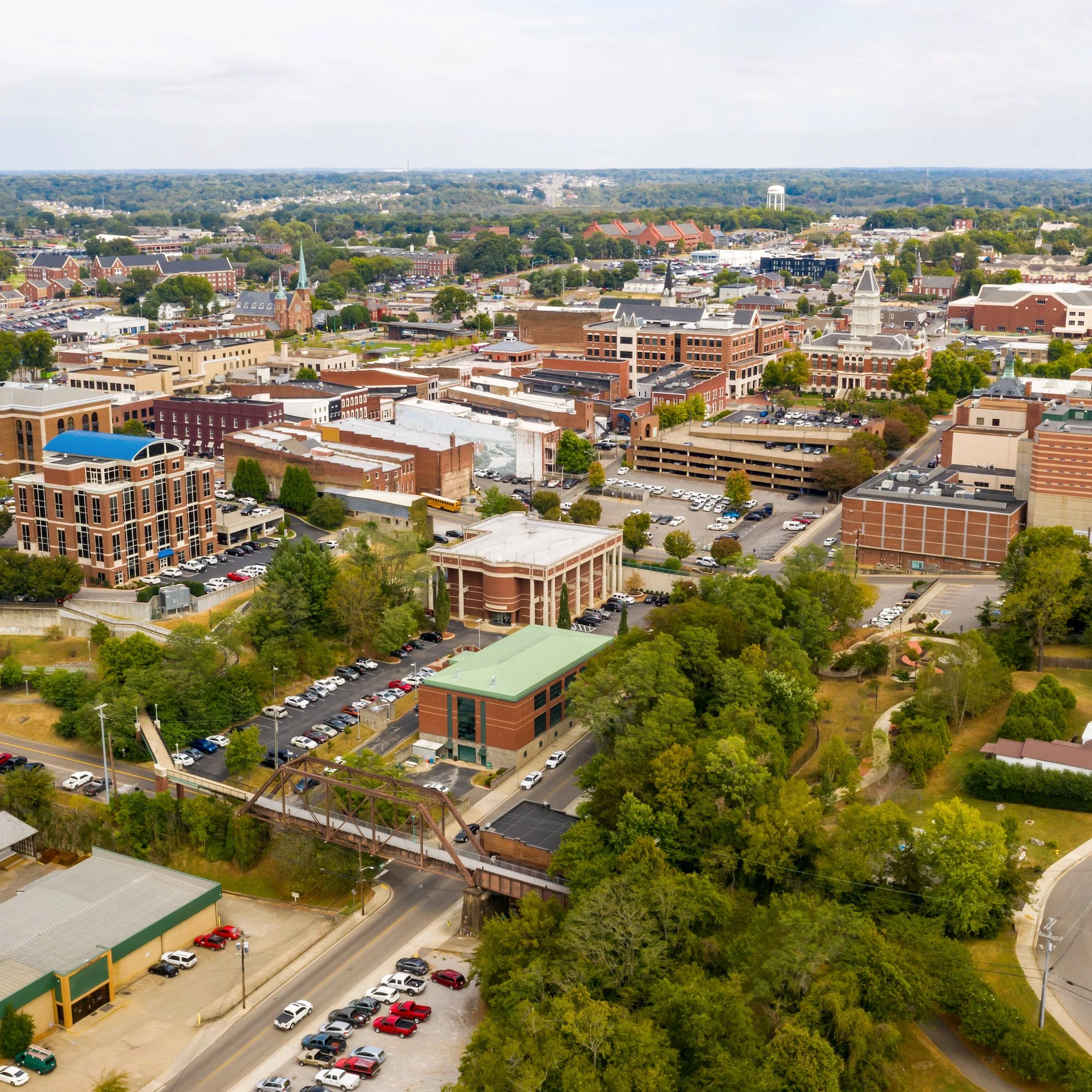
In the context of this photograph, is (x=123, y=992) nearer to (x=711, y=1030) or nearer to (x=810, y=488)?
(x=711, y=1030)

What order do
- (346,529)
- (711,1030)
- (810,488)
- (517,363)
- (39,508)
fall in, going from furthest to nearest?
(517,363)
(810,488)
(346,529)
(39,508)
(711,1030)

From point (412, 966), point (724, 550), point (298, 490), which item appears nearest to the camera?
point (412, 966)

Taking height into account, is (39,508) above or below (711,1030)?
above

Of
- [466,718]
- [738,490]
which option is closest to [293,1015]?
[466,718]

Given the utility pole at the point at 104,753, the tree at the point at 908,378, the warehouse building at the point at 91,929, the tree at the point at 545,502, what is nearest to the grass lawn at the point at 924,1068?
the warehouse building at the point at 91,929

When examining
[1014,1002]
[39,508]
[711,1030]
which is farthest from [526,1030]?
[39,508]

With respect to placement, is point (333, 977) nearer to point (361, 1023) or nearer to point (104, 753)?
point (361, 1023)
